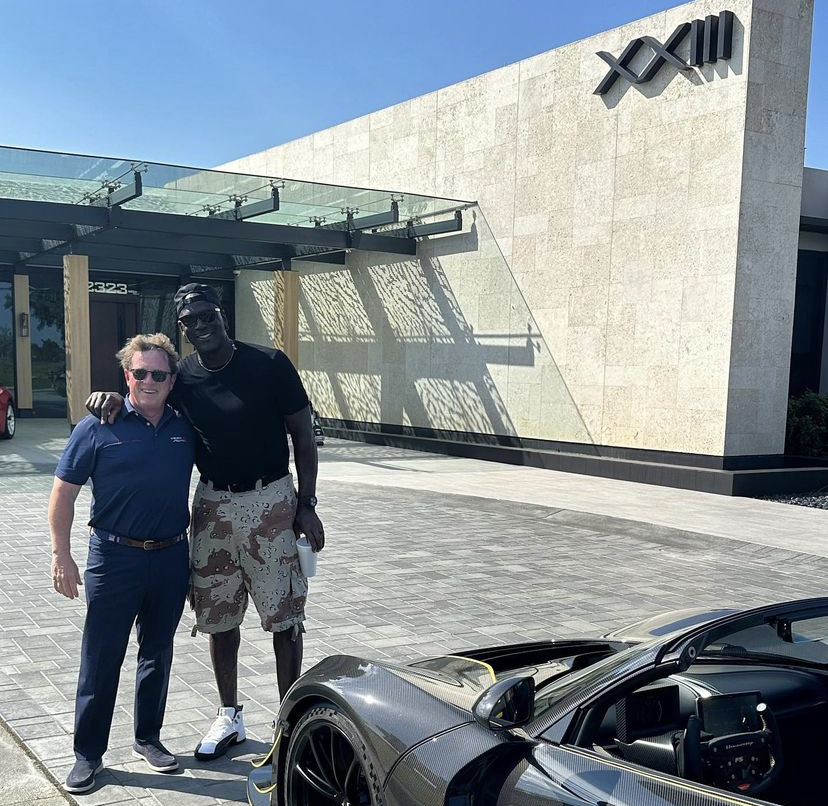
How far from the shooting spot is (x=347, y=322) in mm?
20375

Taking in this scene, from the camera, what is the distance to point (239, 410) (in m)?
3.74

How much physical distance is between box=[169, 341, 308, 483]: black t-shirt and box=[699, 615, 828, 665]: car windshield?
202 cm

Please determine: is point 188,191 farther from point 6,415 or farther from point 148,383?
point 148,383

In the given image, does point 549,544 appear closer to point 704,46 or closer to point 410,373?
point 704,46

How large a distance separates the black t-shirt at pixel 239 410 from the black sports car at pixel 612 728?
120 centimetres

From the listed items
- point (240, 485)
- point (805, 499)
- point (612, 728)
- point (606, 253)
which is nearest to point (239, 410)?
point (240, 485)

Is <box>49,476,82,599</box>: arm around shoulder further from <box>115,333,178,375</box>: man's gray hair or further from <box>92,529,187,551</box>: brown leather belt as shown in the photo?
<box>115,333,178,375</box>: man's gray hair

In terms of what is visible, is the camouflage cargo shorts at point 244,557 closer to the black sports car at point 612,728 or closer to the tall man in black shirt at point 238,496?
the tall man in black shirt at point 238,496

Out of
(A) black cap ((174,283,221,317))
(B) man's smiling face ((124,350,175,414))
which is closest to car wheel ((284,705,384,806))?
(B) man's smiling face ((124,350,175,414))

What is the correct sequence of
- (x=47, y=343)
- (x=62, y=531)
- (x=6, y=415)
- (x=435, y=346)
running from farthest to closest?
(x=47, y=343) → (x=435, y=346) → (x=6, y=415) → (x=62, y=531)

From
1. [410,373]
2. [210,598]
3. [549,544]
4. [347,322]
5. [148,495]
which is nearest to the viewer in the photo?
[148,495]

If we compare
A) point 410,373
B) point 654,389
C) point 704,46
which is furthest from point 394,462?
point 704,46

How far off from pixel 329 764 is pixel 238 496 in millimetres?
1317

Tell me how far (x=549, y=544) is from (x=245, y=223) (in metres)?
10.3
